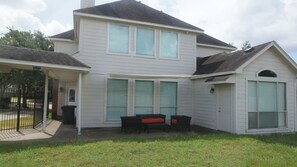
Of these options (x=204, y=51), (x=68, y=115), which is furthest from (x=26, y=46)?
(x=204, y=51)

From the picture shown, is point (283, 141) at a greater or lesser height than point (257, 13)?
lesser

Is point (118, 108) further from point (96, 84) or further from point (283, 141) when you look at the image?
point (283, 141)

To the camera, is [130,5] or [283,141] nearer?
[283,141]

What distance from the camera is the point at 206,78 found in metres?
12.8

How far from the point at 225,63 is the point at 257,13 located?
4.66 meters

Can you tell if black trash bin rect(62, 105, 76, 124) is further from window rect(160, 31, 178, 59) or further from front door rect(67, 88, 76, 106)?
window rect(160, 31, 178, 59)

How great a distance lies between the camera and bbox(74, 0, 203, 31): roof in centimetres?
1238

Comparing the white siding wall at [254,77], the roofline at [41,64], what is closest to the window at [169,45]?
the white siding wall at [254,77]

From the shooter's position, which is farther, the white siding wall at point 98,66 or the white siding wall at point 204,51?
the white siding wall at point 204,51

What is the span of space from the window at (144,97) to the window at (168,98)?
0.63m

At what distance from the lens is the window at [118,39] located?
12445 millimetres

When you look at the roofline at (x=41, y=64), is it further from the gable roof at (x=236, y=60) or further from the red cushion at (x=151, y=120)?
the gable roof at (x=236, y=60)

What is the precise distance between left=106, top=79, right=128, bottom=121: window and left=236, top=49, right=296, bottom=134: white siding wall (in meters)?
5.78

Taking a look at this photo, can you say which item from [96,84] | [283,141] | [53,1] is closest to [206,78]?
[283,141]
